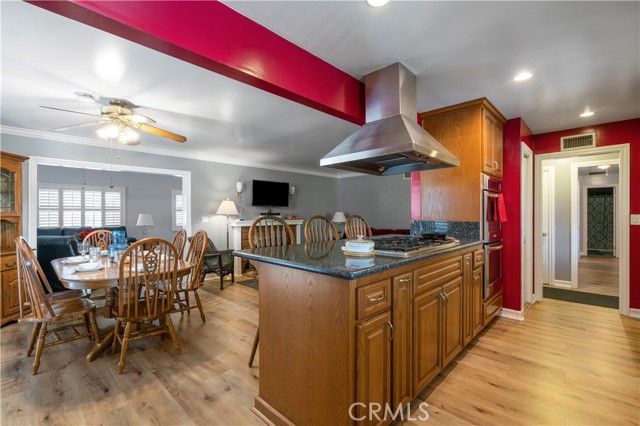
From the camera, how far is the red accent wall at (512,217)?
325cm

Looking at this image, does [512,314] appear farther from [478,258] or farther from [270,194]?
[270,194]

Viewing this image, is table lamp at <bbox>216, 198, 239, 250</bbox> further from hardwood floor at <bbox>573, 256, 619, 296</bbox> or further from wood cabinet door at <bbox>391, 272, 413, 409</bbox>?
hardwood floor at <bbox>573, 256, 619, 296</bbox>

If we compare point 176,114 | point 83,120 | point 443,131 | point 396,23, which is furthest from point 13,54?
point 443,131

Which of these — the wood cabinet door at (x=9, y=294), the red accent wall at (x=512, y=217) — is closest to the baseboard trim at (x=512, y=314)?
the red accent wall at (x=512, y=217)

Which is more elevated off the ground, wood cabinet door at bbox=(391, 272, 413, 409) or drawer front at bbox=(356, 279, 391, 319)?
drawer front at bbox=(356, 279, 391, 319)

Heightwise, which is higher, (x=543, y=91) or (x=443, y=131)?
(x=543, y=91)

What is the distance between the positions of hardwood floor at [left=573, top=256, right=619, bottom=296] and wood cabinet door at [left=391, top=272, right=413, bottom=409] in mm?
4489

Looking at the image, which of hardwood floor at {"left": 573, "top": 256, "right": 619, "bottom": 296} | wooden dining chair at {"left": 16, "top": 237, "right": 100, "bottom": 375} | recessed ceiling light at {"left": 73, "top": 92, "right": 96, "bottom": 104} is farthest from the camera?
hardwood floor at {"left": 573, "top": 256, "right": 619, "bottom": 296}

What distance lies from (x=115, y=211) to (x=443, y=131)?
315 inches

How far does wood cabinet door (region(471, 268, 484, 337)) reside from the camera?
97.8 inches

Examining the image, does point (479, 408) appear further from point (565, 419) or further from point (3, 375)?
point (3, 375)

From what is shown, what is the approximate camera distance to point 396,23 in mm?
1689

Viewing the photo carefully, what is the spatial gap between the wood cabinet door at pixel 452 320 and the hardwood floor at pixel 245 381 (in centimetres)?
18

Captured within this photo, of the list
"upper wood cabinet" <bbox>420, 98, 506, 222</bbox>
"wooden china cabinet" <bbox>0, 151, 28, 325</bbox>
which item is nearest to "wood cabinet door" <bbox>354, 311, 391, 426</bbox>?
"upper wood cabinet" <bbox>420, 98, 506, 222</bbox>
